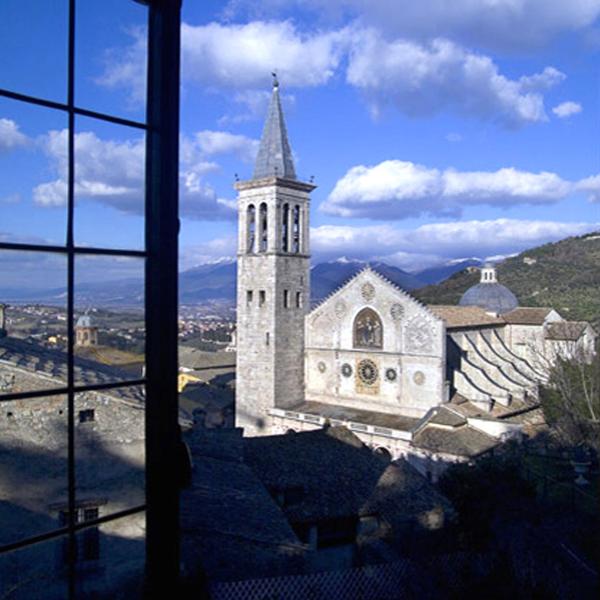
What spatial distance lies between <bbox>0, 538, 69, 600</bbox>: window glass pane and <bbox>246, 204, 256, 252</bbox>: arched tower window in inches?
1016

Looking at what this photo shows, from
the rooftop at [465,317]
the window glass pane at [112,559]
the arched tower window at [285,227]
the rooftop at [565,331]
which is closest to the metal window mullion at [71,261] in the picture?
the window glass pane at [112,559]

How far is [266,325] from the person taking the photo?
2706cm

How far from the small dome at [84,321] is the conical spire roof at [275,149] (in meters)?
25.5

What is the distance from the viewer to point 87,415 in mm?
2305

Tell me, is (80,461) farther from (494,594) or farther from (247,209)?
(247,209)

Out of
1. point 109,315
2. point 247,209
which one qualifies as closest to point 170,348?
point 109,315

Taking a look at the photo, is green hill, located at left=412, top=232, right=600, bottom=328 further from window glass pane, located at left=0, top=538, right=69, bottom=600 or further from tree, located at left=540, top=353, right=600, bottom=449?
window glass pane, located at left=0, top=538, right=69, bottom=600

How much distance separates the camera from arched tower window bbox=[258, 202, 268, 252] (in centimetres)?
2755

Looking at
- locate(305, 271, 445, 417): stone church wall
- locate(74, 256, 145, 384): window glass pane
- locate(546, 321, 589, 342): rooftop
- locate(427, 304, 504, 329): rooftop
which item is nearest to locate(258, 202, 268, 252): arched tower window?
locate(305, 271, 445, 417): stone church wall

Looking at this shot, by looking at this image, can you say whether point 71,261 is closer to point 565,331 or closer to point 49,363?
point 49,363

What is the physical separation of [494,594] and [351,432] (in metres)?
15.1

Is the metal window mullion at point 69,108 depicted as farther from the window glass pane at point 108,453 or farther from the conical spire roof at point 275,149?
the conical spire roof at point 275,149

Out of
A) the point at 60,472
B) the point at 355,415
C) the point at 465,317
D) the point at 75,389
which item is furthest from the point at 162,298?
the point at 465,317

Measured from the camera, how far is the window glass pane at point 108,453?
7.33 feet
